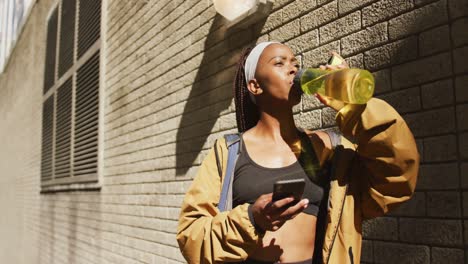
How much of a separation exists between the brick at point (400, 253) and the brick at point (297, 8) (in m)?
1.39

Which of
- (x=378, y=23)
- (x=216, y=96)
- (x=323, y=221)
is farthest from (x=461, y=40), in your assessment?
(x=216, y=96)

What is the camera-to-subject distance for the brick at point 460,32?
1766 mm

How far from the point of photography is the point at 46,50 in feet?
34.8

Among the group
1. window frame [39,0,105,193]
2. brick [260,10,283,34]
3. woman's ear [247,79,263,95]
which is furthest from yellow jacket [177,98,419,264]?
window frame [39,0,105,193]

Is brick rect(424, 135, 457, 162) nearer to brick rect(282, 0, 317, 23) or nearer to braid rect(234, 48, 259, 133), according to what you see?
braid rect(234, 48, 259, 133)

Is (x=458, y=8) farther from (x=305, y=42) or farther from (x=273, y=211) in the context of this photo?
(x=273, y=211)

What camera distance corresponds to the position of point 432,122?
6.23ft

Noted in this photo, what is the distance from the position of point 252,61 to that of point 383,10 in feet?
2.95

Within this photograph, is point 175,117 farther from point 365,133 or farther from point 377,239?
point 365,133

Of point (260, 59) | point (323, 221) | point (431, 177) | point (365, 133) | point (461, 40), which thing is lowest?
point (323, 221)

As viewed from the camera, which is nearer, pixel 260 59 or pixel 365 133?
pixel 365 133

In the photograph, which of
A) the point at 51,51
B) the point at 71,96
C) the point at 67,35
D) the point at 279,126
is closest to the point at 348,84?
the point at 279,126

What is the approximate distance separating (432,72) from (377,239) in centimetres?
82

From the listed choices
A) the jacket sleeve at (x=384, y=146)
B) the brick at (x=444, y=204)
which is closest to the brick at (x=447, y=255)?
the brick at (x=444, y=204)
